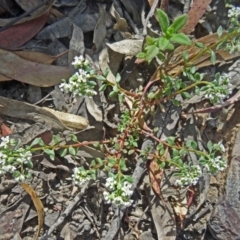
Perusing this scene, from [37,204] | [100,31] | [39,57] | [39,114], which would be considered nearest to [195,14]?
[100,31]

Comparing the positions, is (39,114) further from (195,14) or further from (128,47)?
(195,14)

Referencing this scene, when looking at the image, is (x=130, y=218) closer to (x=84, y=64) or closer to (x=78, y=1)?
(x=84, y=64)

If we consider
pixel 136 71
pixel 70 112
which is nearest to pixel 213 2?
pixel 136 71

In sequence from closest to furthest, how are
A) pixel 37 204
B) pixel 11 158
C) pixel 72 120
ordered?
pixel 11 158, pixel 37 204, pixel 72 120

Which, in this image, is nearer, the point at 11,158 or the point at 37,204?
the point at 11,158

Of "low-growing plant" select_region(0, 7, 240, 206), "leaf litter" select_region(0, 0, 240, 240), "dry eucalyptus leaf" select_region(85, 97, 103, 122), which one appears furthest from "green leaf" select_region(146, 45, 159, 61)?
"dry eucalyptus leaf" select_region(85, 97, 103, 122)

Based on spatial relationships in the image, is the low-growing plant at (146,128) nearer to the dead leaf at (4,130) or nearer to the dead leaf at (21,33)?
the dead leaf at (4,130)

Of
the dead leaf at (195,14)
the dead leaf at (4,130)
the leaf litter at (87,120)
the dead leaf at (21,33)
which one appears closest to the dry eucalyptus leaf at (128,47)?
the leaf litter at (87,120)
